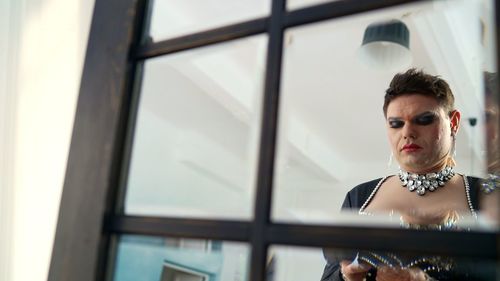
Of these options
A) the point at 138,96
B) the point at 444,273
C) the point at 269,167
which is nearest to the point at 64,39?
the point at 138,96

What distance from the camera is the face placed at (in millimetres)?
1021

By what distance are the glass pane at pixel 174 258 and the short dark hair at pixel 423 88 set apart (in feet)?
2.08

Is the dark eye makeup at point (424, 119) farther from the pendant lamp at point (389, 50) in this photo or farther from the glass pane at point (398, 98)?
the pendant lamp at point (389, 50)

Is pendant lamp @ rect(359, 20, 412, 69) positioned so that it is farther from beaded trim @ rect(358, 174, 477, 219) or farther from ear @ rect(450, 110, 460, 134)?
beaded trim @ rect(358, 174, 477, 219)

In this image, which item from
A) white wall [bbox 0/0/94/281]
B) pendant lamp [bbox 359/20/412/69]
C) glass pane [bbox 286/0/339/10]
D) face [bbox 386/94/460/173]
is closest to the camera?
glass pane [bbox 286/0/339/10]

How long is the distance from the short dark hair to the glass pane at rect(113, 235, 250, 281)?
2.08 ft

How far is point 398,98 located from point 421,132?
11 centimetres

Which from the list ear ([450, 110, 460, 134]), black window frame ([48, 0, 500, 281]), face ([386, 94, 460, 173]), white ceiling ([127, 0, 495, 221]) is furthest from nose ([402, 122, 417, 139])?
black window frame ([48, 0, 500, 281])

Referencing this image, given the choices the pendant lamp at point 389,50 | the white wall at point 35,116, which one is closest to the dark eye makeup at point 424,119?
the pendant lamp at point 389,50

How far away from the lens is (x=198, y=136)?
2.43 ft

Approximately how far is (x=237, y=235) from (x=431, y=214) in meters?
0.61

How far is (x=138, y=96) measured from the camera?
2.15ft

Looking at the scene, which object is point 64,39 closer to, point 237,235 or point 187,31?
point 187,31

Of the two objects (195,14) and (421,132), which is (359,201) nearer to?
(421,132)
